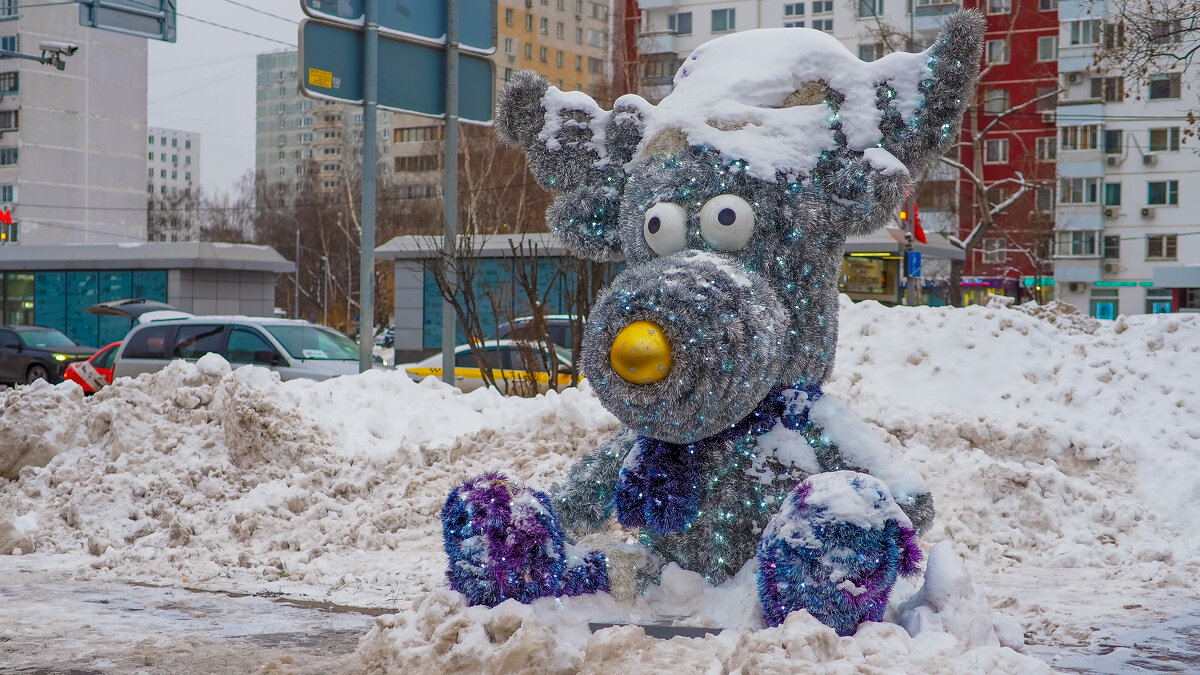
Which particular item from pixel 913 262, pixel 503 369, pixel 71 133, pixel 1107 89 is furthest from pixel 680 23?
pixel 503 369

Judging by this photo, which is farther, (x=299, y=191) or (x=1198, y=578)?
(x=299, y=191)

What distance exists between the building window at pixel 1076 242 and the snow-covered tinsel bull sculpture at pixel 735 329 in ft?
146

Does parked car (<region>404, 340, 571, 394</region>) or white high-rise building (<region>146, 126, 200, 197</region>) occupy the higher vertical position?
white high-rise building (<region>146, 126, 200, 197</region>)

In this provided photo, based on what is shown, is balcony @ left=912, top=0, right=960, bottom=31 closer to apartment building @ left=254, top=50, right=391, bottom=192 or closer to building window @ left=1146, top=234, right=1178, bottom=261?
building window @ left=1146, top=234, right=1178, bottom=261

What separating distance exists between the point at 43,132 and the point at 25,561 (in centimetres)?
5512

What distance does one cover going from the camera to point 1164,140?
42906mm

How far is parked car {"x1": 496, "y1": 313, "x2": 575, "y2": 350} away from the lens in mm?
11191

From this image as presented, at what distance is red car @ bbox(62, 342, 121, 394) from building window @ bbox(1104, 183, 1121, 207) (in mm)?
39451

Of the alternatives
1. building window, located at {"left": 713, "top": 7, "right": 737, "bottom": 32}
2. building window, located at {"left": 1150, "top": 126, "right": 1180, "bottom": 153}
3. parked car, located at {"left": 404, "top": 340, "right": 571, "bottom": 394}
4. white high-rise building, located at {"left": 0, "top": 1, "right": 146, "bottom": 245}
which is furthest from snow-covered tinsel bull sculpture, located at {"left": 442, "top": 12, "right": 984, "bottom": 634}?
white high-rise building, located at {"left": 0, "top": 1, "right": 146, "bottom": 245}

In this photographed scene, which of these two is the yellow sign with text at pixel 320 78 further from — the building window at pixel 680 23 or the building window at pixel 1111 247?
the building window at pixel 680 23

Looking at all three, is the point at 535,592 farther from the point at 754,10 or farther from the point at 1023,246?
the point at 754,10

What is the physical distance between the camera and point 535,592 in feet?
12.9

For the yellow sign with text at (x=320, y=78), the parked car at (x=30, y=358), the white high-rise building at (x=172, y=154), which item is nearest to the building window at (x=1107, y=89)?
the parked car at (x=30, y=358)

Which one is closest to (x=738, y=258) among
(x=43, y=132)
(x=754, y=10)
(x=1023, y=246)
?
(x=1023, y=246)
